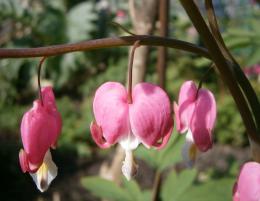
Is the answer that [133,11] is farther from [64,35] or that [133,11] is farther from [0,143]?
[64,35]

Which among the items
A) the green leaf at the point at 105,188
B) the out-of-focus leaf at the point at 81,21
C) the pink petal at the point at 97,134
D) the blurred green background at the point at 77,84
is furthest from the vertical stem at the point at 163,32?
the out-of-focus leaf at the point at 81,21

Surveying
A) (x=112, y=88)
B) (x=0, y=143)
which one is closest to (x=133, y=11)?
(x=112, y=88)

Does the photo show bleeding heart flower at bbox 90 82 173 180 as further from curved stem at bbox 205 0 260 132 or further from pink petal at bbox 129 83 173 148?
curved stem at bbox 205 0 260 132

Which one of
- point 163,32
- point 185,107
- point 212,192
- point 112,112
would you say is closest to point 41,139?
point 112,112

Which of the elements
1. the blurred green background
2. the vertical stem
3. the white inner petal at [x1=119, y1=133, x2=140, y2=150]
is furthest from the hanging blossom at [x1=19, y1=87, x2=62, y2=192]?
the blurred green background

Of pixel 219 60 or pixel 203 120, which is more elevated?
pixel 219 60

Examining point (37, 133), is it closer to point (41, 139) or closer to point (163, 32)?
point (41, 139)
